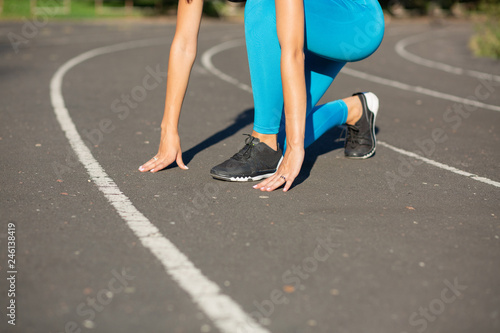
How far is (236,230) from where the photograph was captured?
11.0 feet

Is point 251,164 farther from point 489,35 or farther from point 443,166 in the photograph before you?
point 489,35

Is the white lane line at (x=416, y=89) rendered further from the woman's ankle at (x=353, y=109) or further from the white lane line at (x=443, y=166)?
the woman's ankle at (x=353, y=109)

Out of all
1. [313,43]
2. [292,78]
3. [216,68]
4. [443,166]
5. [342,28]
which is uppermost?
[342,28]

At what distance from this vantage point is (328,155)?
16.9 feet

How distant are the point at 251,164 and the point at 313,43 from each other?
2.97 ft

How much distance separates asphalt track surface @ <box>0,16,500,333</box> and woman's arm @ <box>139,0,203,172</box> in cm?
15

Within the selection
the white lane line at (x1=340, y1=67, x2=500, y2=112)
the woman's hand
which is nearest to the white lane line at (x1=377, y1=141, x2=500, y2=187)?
the woman's hand

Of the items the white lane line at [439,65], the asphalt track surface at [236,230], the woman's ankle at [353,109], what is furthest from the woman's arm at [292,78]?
the white lane line at [439,65]

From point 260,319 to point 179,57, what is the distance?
237 cm

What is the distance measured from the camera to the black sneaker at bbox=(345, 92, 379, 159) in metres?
4.88

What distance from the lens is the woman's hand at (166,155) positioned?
170 inches

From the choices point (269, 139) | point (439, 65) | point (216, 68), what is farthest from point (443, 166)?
point (439, 65)

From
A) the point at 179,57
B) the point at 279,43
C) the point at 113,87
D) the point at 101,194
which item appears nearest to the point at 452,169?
the point at 279,43

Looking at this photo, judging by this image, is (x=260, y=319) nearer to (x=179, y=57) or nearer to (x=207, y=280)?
(x=207, y=280)
